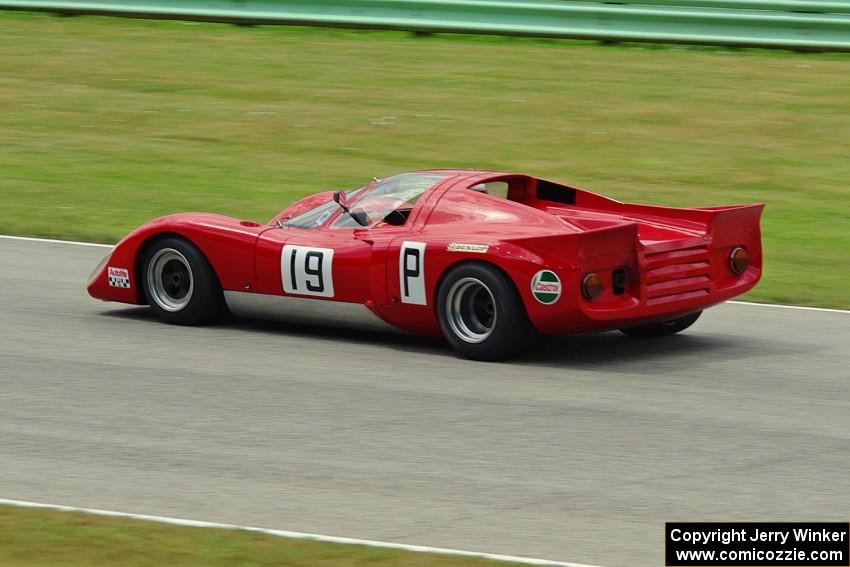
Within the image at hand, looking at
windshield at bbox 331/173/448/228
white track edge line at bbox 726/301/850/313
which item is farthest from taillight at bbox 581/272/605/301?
white track edge line at bbox 726/301/850/313

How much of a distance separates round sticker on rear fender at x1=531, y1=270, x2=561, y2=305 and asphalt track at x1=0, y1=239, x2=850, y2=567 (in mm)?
463

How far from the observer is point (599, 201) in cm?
1041

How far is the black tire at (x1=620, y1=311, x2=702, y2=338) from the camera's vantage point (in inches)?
408

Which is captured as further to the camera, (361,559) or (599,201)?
(599,201)

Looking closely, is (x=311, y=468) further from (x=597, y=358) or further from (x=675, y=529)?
(x=597, y=358)

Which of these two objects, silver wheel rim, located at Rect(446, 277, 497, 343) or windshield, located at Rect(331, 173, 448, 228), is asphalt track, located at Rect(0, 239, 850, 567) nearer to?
silver wheel rim, located at Rect(446, 277, 497, 343)

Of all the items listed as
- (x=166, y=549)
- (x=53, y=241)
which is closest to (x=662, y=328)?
(x=166, y=549)

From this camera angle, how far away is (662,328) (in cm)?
1045

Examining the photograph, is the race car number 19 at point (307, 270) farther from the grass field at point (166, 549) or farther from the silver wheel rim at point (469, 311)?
the grass field at point (166, 549)

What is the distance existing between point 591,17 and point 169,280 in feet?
37.1

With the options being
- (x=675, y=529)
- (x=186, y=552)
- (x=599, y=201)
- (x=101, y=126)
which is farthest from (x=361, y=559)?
(x=101, y=126)

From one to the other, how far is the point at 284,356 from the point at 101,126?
419 inches

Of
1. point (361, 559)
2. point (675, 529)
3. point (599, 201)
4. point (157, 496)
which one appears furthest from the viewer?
point (599, 201)

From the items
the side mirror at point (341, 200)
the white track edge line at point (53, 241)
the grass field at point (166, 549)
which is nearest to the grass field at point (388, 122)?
the white track edge line at point (53, 241)
